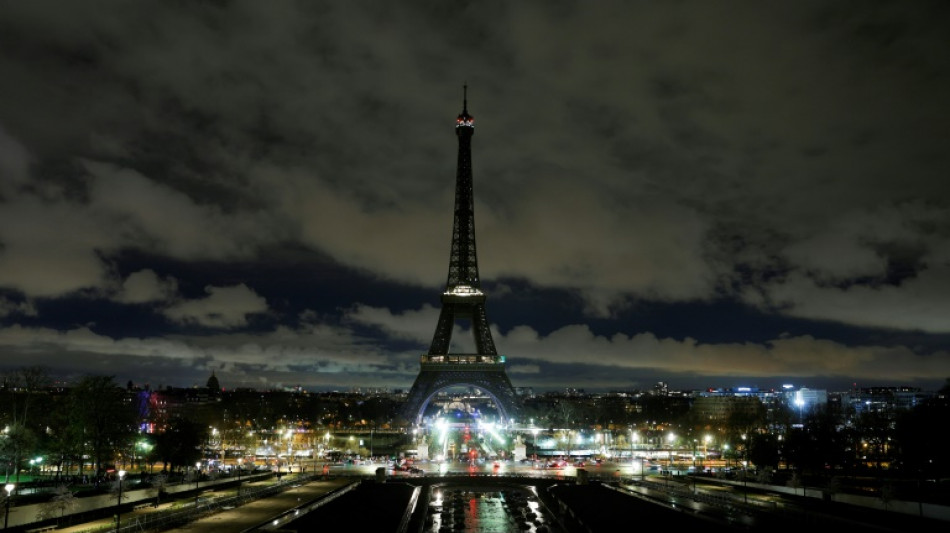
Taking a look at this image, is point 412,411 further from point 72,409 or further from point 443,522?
point 443,522

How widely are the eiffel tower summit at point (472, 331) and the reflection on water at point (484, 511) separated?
61.4m

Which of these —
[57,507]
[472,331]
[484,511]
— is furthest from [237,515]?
[472,331]

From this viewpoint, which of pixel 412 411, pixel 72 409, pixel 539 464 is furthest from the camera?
pixel 412 411

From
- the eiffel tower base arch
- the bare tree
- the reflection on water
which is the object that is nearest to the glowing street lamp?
the eiffel tower base arch

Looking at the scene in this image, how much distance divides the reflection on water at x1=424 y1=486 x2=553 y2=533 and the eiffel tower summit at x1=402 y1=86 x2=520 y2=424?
6144 centimetres

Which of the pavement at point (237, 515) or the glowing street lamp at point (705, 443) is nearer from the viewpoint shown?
the pavement at point (237, 515)

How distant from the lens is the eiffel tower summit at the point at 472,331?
124 m

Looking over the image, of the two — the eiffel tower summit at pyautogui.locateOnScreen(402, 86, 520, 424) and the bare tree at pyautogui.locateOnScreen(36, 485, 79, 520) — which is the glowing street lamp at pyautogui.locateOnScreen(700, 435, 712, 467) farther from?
the bare tree at pyautogui.locateOnScreen(36, 485, 79, 520)

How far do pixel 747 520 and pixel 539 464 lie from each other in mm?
A: 50861

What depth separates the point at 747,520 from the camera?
141 ft

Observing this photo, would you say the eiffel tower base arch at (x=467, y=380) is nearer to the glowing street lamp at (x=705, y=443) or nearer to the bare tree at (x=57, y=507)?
the glowing street lamp at (x=705, y=443)

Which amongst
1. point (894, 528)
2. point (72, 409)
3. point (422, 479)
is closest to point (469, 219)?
point (422, 479)

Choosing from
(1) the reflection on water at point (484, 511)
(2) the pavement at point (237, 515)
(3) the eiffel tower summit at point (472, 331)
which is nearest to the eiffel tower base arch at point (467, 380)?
(3) the eiffel tower summit at point (472, 331)

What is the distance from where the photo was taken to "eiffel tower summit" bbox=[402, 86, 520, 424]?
406 ft
